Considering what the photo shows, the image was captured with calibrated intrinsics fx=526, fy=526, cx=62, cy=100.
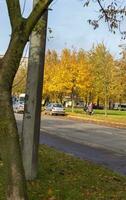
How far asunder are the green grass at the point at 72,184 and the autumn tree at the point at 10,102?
108cm

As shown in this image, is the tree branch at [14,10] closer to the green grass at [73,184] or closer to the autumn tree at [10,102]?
the autumn tree at [10,102]

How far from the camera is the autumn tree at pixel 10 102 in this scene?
696 centimetres

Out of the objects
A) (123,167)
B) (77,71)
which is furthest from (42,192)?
(77,71)

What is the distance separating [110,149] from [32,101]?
1183 centimetres

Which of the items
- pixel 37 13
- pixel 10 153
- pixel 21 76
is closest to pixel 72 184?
pixel 10 153

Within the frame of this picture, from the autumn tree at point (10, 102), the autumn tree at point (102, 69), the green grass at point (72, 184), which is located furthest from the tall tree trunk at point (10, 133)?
the autumn tree at point (102, 69)

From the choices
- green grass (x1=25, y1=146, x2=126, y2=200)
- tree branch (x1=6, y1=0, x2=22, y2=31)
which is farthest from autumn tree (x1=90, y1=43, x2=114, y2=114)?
tree branch (x1=6, y1=0, x2=22, y2=31)

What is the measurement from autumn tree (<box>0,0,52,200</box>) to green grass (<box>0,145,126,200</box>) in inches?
42.5

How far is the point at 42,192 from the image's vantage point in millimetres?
8469

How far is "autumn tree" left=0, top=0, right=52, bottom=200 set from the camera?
6.96m

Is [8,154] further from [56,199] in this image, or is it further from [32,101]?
[32,101]

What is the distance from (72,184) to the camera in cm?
940

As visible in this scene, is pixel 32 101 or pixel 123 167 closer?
pixel 32 101

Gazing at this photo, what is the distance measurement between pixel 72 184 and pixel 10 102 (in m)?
2.79
